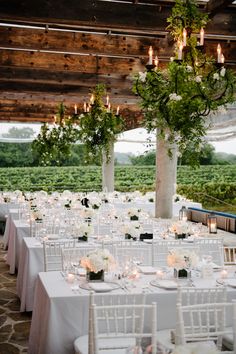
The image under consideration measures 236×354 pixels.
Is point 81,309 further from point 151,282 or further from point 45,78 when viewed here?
point 45,78

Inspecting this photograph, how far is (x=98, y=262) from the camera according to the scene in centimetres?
471

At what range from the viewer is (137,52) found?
7668 millimetres

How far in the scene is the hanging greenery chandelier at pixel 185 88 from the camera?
176 inches

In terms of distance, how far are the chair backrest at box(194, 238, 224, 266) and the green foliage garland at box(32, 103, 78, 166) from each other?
12.2ft

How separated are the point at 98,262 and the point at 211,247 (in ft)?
9.33

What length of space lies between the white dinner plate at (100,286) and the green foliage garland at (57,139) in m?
5.43

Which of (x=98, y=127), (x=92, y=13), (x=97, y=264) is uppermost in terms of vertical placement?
(x=92, y=13)

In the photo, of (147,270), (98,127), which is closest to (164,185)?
(98,127)

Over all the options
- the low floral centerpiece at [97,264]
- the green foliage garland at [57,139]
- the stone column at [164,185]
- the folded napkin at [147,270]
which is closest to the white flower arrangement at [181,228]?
the folded napkin at [147,270]

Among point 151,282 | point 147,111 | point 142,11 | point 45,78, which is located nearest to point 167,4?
point 142,11

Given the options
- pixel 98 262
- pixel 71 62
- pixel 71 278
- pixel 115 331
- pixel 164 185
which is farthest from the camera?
pixel 164 185

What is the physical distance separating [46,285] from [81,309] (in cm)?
48

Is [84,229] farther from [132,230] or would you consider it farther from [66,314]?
[66,314]

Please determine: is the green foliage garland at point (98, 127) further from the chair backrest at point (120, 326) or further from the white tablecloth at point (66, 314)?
the chair backrest at point (120, 326)
